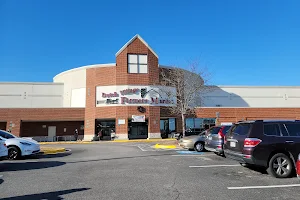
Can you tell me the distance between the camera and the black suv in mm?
7822

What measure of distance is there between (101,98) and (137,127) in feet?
22.8

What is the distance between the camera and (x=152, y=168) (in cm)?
953

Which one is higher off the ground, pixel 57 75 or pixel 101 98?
pixel 57 75

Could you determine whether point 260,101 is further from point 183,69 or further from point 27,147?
point 27,147

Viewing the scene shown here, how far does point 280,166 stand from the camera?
25.9ft

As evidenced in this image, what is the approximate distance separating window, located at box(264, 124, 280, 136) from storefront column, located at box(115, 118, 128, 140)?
28.3 meters

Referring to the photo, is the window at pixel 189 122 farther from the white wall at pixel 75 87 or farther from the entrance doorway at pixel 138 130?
the white wall at pixel 75 87

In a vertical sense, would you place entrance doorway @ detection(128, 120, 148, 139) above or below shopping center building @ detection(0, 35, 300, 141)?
below

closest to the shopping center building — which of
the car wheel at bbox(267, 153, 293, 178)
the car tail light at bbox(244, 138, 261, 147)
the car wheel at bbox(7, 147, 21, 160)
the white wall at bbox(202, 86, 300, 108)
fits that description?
the white wall at bbox(202, 86, 300, 108)

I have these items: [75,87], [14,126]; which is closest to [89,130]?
[75,87]

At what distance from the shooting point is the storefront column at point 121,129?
35.3 m

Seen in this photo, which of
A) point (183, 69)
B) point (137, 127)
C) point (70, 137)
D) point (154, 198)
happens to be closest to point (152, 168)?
point (154, 198)

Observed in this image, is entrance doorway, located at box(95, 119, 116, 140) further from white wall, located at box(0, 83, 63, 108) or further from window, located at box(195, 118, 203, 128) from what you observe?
window, located at box(195, 118, 203, 128)

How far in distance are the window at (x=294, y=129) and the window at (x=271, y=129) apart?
16.6 inches
